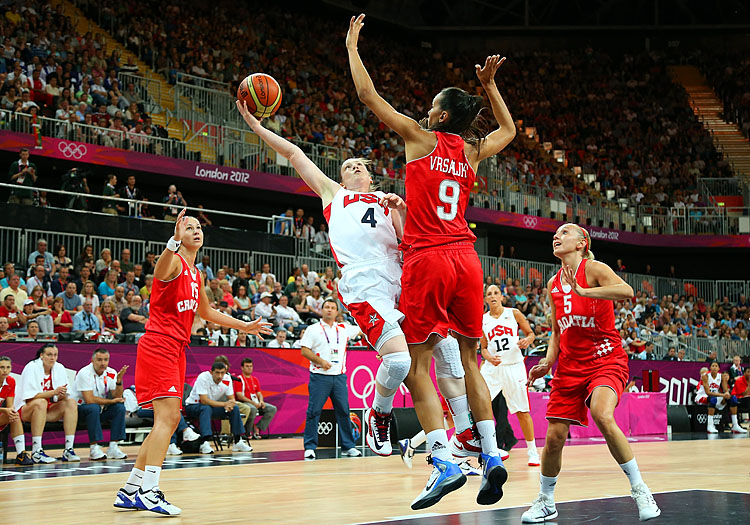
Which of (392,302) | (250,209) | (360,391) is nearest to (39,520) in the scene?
(392,302)

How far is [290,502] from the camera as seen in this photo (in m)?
7.95

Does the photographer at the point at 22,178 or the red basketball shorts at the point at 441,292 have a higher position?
the photographer at the point at 22,178

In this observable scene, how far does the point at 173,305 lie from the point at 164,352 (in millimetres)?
425

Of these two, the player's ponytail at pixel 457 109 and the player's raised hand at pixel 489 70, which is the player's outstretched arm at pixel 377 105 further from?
the player's raised hand at pixel 489 70

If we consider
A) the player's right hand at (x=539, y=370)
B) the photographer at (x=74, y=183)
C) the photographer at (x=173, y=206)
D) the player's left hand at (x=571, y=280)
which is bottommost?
the player's right hand at (x=539, y=370)

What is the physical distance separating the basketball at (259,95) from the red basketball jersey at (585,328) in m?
2.82

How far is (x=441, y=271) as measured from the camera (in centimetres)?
579

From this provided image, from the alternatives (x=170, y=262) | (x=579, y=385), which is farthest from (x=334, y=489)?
(x=579, y=385)

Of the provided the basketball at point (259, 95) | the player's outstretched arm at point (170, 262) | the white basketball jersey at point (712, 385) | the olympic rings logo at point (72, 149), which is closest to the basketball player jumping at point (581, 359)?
the basketball at point (259, 95)

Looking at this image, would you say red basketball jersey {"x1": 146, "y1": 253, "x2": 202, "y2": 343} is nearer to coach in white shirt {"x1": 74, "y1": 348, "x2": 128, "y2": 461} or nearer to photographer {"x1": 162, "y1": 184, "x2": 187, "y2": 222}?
coach in white shirt {"x1": 74, "y1": 348, "x2": 128, "y2": 461}

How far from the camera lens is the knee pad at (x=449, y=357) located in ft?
20.0

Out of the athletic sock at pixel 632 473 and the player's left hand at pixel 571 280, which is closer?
the athletic sock at pixel 632 473

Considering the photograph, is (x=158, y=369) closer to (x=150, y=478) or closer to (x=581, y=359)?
(x=150, y=478)

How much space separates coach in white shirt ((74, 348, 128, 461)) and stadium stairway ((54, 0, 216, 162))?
1234 centimetres
